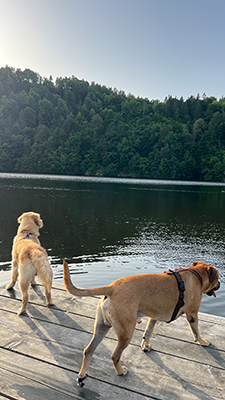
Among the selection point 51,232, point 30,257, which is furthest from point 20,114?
point 30,257

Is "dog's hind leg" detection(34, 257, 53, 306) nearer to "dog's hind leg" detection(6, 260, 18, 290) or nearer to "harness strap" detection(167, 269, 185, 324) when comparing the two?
"dog's hind leg" detection(6, 260, 18, 290)

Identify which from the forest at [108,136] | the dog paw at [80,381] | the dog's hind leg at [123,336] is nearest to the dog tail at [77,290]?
the dog's hind leg at [123,336]

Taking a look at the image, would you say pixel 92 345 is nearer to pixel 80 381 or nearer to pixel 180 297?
pixel 80 381

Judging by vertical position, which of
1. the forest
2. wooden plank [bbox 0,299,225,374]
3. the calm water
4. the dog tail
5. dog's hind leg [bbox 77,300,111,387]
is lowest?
the calm water

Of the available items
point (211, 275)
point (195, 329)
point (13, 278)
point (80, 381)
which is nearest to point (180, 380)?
point (195, 329)

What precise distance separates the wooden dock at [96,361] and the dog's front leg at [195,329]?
68 mm

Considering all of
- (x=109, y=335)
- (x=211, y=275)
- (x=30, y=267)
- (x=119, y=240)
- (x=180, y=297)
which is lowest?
(x=119, y=240)

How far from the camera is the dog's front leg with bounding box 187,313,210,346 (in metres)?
3.12

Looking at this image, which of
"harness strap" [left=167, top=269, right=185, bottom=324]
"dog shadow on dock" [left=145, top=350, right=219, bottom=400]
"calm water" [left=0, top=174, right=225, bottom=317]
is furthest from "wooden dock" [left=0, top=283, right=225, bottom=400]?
"calm water" [left=0, top=174, right=225, bottom=317]

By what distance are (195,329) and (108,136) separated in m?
A: 126

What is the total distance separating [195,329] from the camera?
316 centimetres

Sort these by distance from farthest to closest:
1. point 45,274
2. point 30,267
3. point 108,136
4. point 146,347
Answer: point 108,136
point 30,267
point 45,274
point 146,347

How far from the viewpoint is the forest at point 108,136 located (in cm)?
10900

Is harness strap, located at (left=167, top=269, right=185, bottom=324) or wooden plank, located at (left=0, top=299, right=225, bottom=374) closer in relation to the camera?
harness strap, located at (left=167, top=269, right=185, bottom=324)
